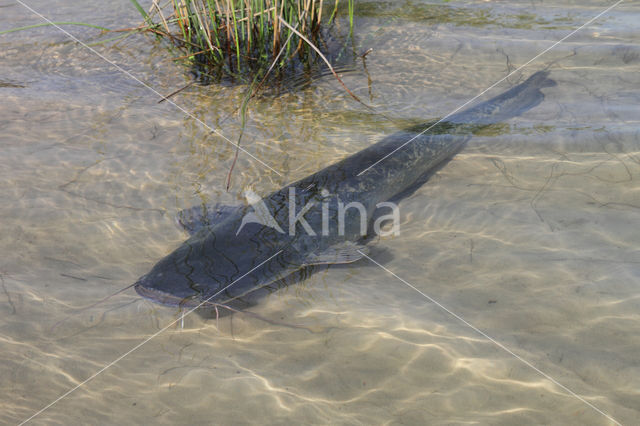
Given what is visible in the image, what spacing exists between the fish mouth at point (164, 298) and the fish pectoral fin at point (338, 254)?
2.36 ft

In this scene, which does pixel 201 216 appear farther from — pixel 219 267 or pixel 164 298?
pixel 164 298

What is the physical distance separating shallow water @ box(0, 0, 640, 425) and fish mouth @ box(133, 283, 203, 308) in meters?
0.14

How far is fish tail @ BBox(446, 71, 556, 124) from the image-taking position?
14.3ft

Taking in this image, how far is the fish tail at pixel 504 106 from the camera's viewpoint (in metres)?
4.36

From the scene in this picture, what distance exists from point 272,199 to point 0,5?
23.6 ft

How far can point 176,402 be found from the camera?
85.4 inches

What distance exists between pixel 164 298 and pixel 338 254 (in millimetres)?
1034

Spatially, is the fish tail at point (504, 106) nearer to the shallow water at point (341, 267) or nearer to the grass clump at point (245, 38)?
the shallow water at point (341, 267)

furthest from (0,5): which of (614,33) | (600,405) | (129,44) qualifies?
(600,405)

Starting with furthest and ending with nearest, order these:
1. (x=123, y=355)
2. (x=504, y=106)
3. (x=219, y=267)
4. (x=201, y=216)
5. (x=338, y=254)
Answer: (x=504, y=106), (x=201, y=216), (x=338, y=254), (x=219, y=267), (x=123, y=355)

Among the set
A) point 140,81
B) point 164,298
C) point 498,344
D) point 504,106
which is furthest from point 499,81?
point 164,298

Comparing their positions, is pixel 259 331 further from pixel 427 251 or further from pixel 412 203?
pixel 412 203

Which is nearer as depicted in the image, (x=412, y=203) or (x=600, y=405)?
(x=600, y=405)

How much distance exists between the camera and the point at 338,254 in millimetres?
2908
